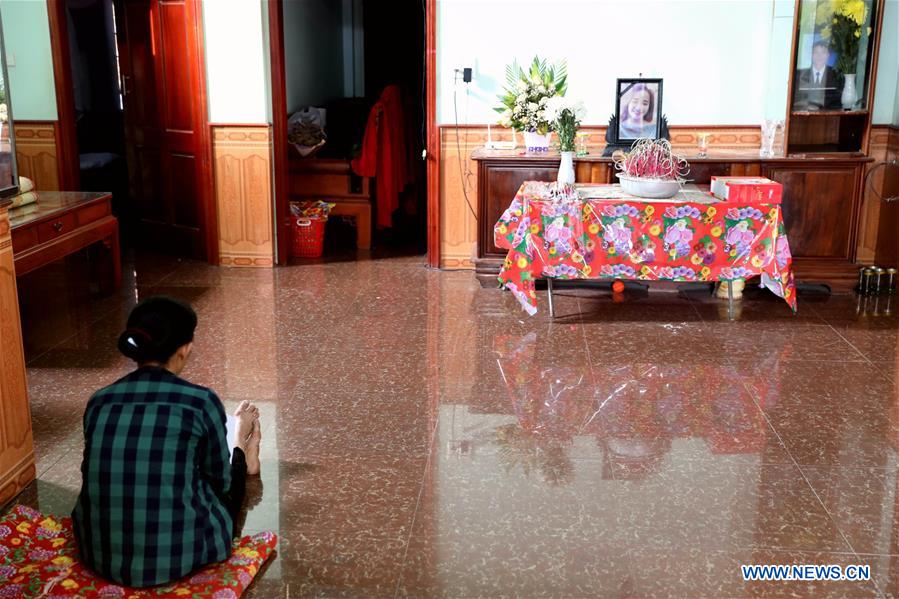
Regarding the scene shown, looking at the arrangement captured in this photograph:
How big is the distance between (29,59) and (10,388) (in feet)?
14.8

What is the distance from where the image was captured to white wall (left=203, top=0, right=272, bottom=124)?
22.8 ft

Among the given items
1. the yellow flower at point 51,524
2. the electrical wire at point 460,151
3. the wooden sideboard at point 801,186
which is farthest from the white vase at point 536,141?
the yellow flower at point 51,524

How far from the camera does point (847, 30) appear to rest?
6395 mm

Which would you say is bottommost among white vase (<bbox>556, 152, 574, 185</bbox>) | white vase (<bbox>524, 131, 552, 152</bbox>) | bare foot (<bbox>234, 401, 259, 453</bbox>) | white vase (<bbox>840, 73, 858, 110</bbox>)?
bare foot (<bbox>234, 401, 259, 453</bbox>)

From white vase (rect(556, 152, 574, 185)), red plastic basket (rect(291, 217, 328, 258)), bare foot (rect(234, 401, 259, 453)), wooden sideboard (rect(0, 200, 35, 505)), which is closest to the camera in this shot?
wooden sideboard (rect(0, 200, 35, 505))

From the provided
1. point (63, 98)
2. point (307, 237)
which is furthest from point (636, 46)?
point (63, 98)

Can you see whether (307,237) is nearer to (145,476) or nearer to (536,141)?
(536,141)

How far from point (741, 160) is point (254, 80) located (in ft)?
11.7

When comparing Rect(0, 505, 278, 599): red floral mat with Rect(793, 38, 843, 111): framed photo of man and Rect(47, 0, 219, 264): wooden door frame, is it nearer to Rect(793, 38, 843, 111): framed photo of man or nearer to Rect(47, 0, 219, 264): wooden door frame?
Rect(47, 0, 219, 264): wooden door frame

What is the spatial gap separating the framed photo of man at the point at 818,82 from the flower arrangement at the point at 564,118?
4.86 ft

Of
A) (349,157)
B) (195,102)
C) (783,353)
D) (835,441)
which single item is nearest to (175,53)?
(195,102)

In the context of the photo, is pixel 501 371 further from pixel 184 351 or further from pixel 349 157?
pixel 349 157

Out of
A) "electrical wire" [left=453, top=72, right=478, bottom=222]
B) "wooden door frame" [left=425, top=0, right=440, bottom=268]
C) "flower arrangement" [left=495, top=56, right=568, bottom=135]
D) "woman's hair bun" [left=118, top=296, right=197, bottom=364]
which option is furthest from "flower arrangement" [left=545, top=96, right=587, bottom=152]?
"woman's hair bun" [left=118, top=296, right=197, bottom=364]

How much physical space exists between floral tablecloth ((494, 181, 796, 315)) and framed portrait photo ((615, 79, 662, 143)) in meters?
1.08
